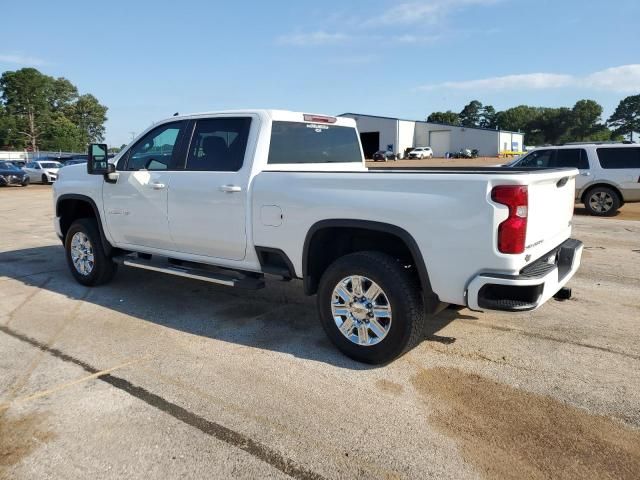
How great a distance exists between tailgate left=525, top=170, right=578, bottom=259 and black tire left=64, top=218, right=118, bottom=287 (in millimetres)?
4792

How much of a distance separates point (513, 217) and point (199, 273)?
2992 mm

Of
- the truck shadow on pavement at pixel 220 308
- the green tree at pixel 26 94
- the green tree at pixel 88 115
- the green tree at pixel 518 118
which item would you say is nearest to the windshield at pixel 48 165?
the truck shadow on pavement at pixel 220 308

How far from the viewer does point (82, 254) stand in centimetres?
641

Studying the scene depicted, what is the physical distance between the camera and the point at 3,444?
303 cm

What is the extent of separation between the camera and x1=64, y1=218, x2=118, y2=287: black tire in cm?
616

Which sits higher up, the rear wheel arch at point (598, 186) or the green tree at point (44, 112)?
the green tree at point (44, 112)

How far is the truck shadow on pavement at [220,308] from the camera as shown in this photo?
4543mm

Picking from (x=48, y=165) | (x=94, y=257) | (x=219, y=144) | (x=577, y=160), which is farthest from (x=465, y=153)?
(x=219, y=144)

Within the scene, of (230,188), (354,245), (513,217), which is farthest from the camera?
(230,188)

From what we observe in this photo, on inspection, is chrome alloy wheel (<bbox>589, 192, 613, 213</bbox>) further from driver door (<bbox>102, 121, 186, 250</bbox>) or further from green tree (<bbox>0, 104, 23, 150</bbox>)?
green tree (<bbox>0, 104, 23, 150</bbox>)

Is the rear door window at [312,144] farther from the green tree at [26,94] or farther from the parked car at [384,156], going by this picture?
the green tree at [26,94]

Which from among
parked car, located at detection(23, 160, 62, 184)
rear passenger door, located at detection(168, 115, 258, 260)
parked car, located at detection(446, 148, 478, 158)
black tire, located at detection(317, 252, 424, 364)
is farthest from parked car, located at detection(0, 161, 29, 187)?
parked car, located at detection(446, 148, 478, 158)

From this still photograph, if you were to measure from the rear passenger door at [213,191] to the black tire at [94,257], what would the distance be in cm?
145

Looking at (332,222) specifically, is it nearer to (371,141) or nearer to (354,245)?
(354,245)
